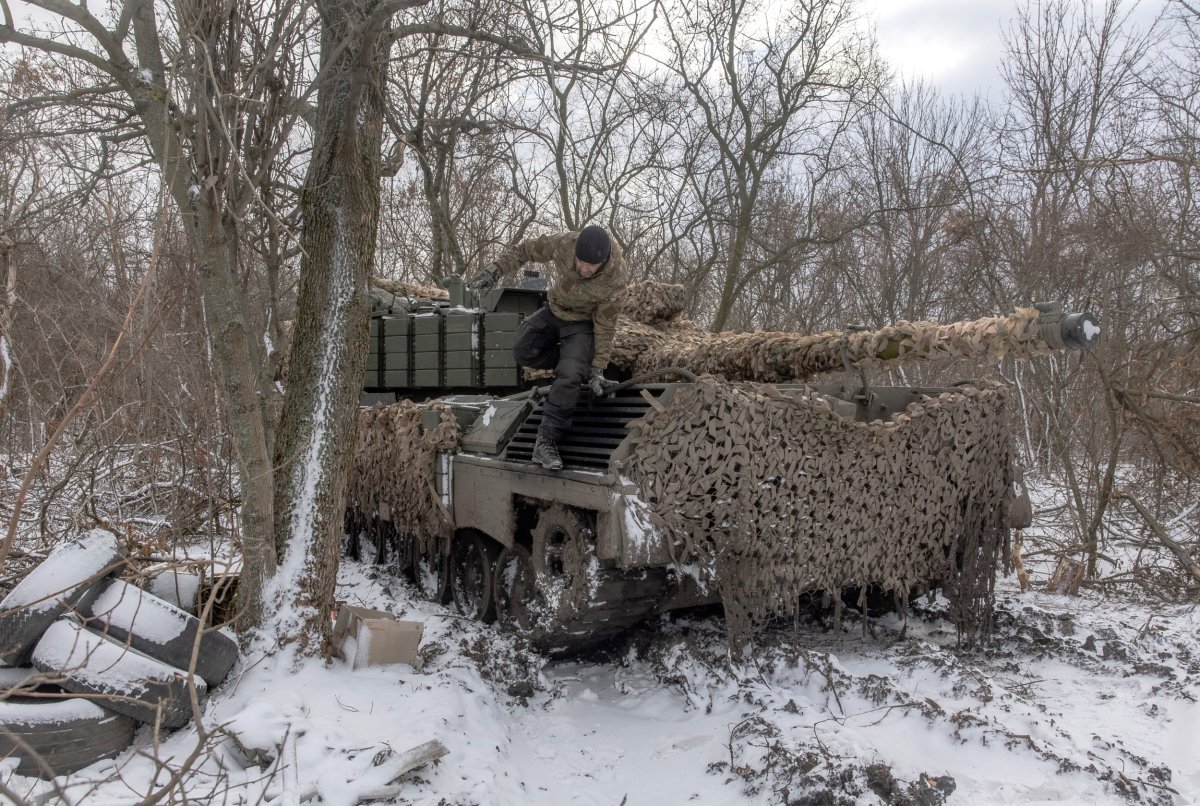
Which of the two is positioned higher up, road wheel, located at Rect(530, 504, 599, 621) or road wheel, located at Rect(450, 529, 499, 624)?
road wheel, located at Rect(530, 504, 599, 621)

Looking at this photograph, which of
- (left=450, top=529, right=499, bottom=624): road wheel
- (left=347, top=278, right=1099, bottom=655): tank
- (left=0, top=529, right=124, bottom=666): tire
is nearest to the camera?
(left=0, top=529, right=124, bottom=666): tire

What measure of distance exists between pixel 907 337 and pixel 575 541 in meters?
2.16

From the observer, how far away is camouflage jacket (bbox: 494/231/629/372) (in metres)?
5.43

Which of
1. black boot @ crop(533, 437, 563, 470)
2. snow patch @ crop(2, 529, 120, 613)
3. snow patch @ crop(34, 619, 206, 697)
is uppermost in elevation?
black boot @ crop(533, 437, 563, 470)

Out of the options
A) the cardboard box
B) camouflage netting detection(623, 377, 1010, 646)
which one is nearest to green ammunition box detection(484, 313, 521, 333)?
camouflage netting detection(623, 377, 1010, 646)

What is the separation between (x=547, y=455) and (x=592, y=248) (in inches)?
47.5

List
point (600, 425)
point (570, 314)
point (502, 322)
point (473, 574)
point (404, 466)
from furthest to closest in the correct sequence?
point (502, 322) < point (404, 466) < point (473, 574) < point (570, 314) < point (600, 425)

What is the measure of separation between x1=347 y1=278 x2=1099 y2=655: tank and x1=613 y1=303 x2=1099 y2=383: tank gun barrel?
1 centimetres

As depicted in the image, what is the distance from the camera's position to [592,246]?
514 centimetres

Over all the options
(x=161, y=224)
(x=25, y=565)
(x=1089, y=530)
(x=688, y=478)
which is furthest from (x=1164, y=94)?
(x=25, y=565)

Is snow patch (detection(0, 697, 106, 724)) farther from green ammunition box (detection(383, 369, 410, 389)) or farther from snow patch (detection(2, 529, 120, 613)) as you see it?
green ammunition box (detection(383, 369, 410, 389))

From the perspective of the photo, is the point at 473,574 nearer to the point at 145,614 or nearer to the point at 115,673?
the point at 145,614

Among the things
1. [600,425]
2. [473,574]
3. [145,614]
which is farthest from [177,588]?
[600,425]

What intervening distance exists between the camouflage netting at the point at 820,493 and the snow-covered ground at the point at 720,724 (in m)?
0.46
